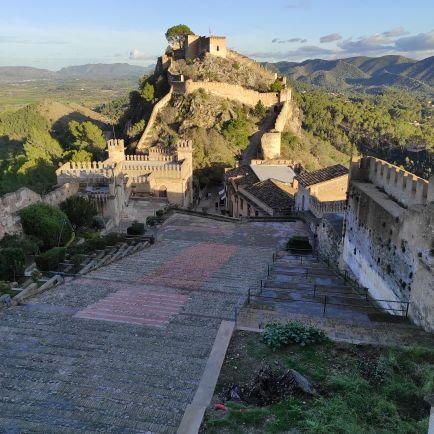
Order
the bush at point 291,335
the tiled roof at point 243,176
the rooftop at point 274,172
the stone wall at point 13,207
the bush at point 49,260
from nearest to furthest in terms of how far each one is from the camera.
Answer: the bush at point 291,335 → the bush at point 49,260 → the stone wall at point 13,207 → the tiled roof at point 243,176 → the rooftop at point 274,172

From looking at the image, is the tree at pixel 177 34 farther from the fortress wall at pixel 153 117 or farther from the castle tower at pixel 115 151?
the castle tower at pixel 115 151

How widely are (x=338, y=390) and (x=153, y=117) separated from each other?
4842 centimetres

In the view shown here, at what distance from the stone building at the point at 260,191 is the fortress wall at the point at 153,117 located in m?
15.0

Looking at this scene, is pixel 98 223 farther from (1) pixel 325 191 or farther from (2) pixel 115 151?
(2) pixel 115 151

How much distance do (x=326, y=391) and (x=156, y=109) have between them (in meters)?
49.3

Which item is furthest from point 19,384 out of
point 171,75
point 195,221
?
point 171,75

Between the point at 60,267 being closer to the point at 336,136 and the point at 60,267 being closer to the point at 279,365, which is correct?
the point at 279,365

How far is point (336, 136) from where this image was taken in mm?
78562

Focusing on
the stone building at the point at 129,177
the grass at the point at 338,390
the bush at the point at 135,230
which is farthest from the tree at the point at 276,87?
the grass at the point at 338,390

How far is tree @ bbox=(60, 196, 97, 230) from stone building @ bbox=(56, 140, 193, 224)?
3.10m

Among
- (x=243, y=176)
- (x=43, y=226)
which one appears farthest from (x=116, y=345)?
(x=243, y=176)

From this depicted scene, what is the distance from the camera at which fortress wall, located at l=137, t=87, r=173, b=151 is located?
48781mm

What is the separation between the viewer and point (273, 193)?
28.9m

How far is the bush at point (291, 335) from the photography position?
8.28m
